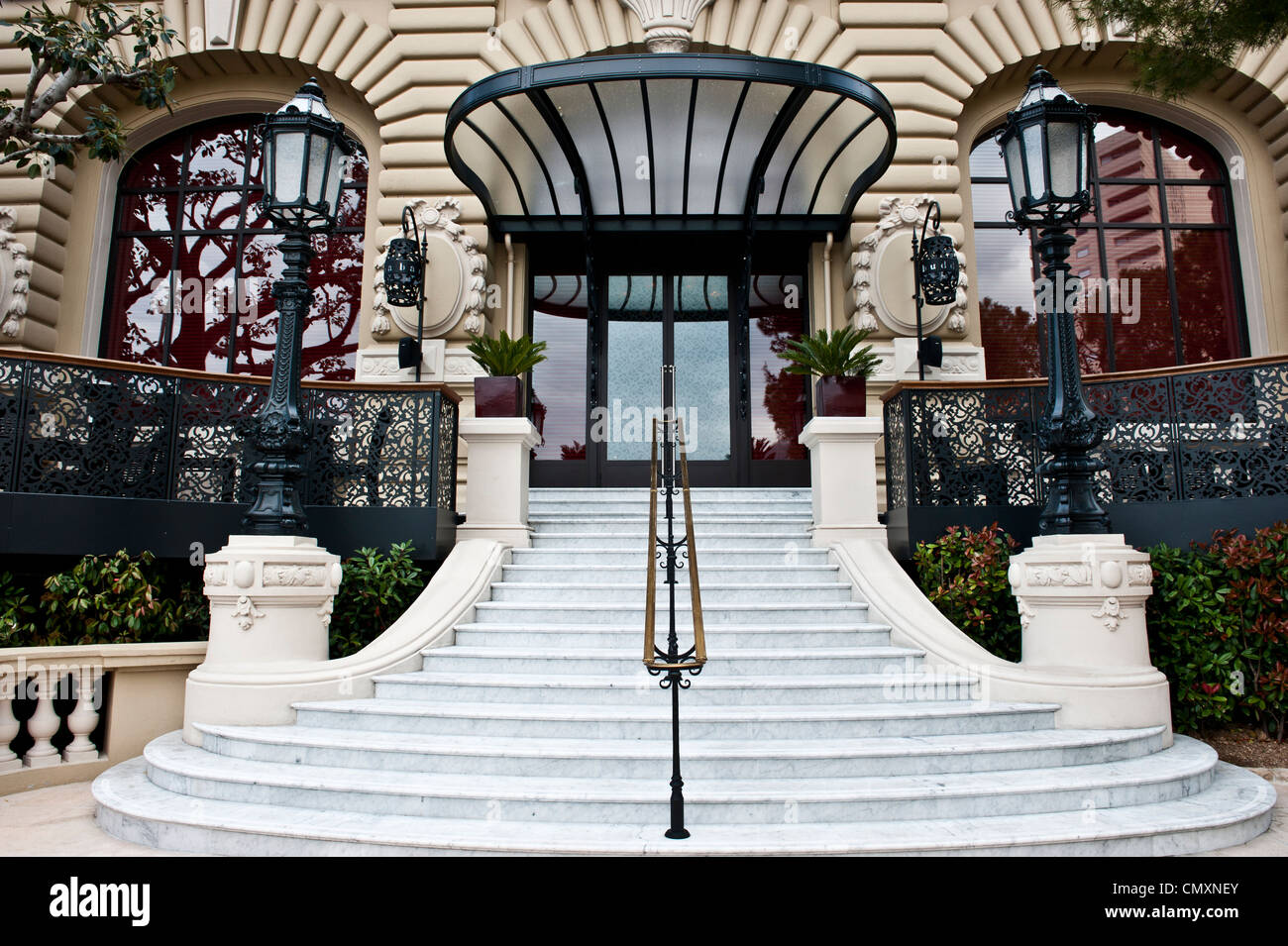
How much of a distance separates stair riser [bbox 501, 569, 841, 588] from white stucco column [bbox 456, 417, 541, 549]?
571mm

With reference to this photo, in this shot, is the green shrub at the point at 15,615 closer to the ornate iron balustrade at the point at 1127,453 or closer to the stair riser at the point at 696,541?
the stair riser at the point at 696,541

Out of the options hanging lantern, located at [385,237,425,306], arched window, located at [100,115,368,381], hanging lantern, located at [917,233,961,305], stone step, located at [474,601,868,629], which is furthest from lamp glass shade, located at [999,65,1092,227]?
arched window, located at [100,115,368,381]

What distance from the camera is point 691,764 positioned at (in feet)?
15.0

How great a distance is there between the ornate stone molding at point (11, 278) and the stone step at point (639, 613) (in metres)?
8.68

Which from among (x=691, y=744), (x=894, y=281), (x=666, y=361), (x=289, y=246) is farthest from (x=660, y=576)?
(x=894, y=281)

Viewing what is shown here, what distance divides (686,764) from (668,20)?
10.2m

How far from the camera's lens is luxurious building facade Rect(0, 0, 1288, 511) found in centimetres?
1080

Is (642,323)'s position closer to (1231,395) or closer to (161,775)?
(1231,395)

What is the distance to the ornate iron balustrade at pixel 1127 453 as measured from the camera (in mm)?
6762

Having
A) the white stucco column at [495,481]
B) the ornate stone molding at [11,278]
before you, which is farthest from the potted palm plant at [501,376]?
the ornate stone molding at [11,278]

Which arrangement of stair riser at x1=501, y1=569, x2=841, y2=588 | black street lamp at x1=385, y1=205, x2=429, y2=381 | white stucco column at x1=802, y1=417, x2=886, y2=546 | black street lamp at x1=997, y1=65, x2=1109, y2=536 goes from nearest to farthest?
black street lamp at x1=997, y1=65, x2=1109, y2=536, stair riser at x1=501, y1=569, x2=841, y2=588, white stucco column at x1=802, y1=417, x2=886, y2=546, black street lamp at x1=385, y1=205, x2=429, y2=381

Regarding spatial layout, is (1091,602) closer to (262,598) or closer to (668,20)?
(262,598)

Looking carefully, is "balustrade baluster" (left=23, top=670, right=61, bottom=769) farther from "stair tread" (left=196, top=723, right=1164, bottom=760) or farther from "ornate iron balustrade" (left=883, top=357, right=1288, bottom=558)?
"ornate iron balustrade" (left=883, top=357, right=1288, bottom=558)
